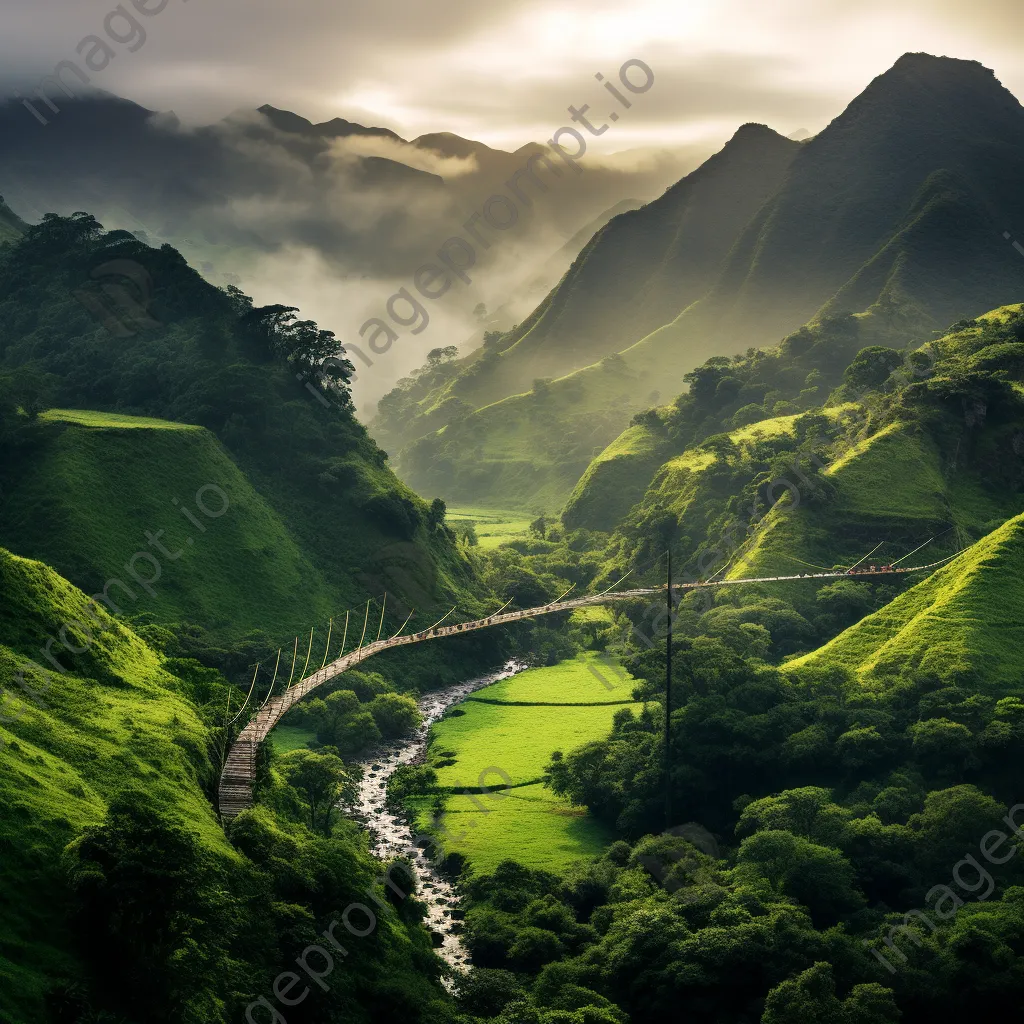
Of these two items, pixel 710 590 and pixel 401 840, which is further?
pixel 710 590

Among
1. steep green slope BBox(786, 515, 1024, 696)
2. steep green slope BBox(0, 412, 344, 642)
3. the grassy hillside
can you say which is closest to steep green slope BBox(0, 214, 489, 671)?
steep green slope BBox(0, 412, 344, 642)

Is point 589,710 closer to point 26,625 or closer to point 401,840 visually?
point 401,840

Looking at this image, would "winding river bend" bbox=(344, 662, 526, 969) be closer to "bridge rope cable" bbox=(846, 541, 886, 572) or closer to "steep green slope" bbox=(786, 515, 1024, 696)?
"steep green slope" bbox=(786, 515, 1024, 696)

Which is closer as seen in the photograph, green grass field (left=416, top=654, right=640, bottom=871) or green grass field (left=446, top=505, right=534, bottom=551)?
green grass field (left=416, top=654, right=640, bottom=871)

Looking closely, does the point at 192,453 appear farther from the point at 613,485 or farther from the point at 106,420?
the point at 613,485

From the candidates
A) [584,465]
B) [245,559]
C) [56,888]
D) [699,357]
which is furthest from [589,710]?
[699,357]

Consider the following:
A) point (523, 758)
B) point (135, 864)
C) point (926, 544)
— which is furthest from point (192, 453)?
point (135, 864)
